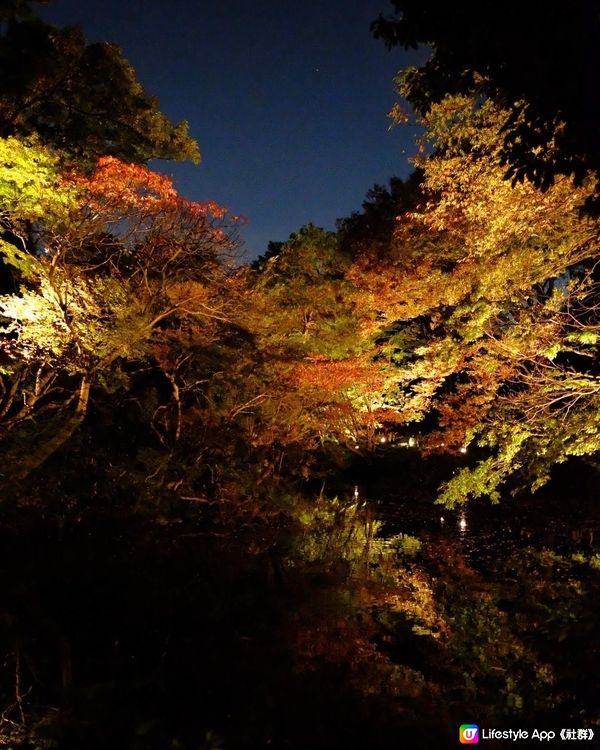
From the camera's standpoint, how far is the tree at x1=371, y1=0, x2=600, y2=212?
13.4ft

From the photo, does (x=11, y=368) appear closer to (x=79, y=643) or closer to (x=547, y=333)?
(x=79, y=643)

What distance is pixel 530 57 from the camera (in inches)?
174

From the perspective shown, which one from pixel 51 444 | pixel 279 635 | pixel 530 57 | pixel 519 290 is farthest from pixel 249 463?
pixel 530 57

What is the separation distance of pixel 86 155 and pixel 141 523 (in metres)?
9.46

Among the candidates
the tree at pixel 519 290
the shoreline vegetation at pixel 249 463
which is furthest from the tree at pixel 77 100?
the tree at pixel 519 290

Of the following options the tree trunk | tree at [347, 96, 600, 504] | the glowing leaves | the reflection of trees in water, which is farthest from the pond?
the glowing leaves

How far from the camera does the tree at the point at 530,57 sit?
410cm

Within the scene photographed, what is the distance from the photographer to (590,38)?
404 centimetres

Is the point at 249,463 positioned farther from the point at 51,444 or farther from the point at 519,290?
the point at 519,290

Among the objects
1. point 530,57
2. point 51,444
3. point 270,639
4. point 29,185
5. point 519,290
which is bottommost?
point 270,639

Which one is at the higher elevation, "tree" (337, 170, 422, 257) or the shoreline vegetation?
"tree" (337, 170, 422, 257)

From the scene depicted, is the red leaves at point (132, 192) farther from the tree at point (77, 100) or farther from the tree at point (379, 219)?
the tree at point (379, 219)

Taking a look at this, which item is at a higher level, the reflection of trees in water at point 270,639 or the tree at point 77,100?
the tree at point 77,100

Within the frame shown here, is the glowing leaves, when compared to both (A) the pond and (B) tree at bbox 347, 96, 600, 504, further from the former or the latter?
(B) tree at bbox 347, 96, 600, 504
